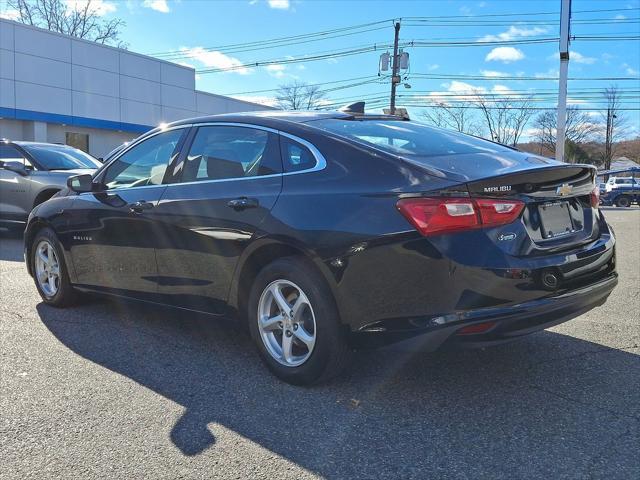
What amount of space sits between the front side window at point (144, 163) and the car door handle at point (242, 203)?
92 cm

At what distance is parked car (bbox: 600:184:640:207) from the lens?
3234 centimetres

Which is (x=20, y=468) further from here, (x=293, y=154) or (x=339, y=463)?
(x=293, y=154)

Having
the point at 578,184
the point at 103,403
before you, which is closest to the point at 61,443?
the point at 103,403

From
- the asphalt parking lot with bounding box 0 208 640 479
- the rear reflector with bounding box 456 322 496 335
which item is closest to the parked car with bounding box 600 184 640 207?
the asphalt parking lot with bounding box 0 208 640 479

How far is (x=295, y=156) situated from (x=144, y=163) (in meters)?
1.59

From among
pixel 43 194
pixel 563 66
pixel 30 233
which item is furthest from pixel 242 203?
pixel 563 66

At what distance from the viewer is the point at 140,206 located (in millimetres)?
4242

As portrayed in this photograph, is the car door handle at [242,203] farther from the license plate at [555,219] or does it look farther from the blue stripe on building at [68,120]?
the blue stripe on building at [68,120]

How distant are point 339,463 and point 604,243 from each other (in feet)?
6.85

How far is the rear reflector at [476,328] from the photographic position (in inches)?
112

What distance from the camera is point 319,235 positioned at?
3.18 meters

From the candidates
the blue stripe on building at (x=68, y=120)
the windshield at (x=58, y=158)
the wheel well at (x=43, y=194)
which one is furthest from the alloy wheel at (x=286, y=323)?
the blue stripe on building at (x=68, y=120)

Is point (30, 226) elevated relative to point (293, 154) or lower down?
lower down

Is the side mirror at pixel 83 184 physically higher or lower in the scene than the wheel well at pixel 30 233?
higher
